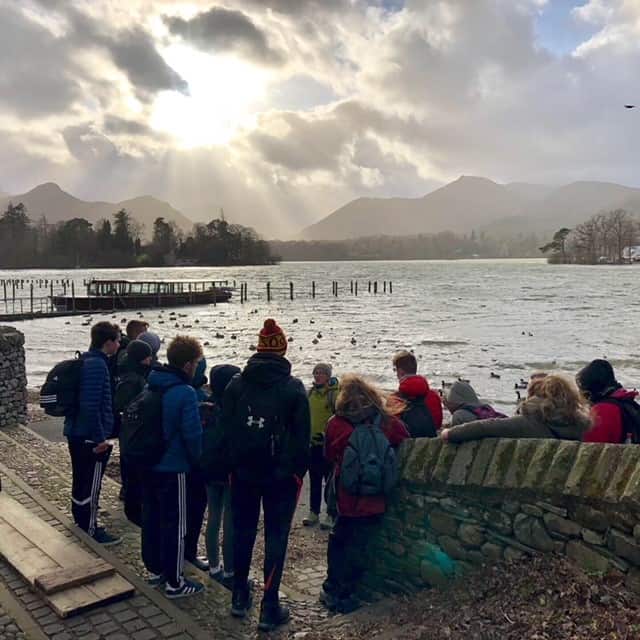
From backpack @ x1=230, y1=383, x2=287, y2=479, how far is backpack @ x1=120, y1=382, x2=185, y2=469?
698 mm

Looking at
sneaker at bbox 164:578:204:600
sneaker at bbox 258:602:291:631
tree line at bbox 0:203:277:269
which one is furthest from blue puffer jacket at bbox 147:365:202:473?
tree line at bbox 0:203:277:269

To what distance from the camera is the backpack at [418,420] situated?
527 cm

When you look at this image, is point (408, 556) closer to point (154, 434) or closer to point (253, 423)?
point (253, 423)

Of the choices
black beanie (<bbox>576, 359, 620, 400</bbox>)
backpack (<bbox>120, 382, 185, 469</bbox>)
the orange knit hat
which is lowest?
backpack (<bbox>120, 382, 185, 469</bbox>)

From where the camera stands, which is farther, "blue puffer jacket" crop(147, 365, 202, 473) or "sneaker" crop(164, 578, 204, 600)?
"sneaker" crop(164, 578, 204, 600)

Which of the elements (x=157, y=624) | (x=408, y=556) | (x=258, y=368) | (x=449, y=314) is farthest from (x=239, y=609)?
(x=449, y=314)

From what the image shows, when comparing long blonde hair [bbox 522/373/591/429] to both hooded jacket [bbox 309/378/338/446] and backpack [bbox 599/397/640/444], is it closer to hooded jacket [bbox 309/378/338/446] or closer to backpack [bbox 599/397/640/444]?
backpack [bbox 599/397/640/444]

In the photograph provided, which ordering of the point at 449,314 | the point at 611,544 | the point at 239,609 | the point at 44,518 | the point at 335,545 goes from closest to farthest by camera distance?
the point at 611,544 → the point at 239,609 → the point at 335,545 → the point at 44,518 → the point at 449,314

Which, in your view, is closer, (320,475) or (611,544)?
(611,544)

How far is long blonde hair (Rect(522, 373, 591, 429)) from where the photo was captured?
4270 millimetres

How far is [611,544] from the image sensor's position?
3.66 m

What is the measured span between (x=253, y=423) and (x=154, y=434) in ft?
2.96

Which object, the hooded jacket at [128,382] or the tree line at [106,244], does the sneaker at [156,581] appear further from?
the tree line at [106,244]

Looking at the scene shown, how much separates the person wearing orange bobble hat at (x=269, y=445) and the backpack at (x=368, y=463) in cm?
40
